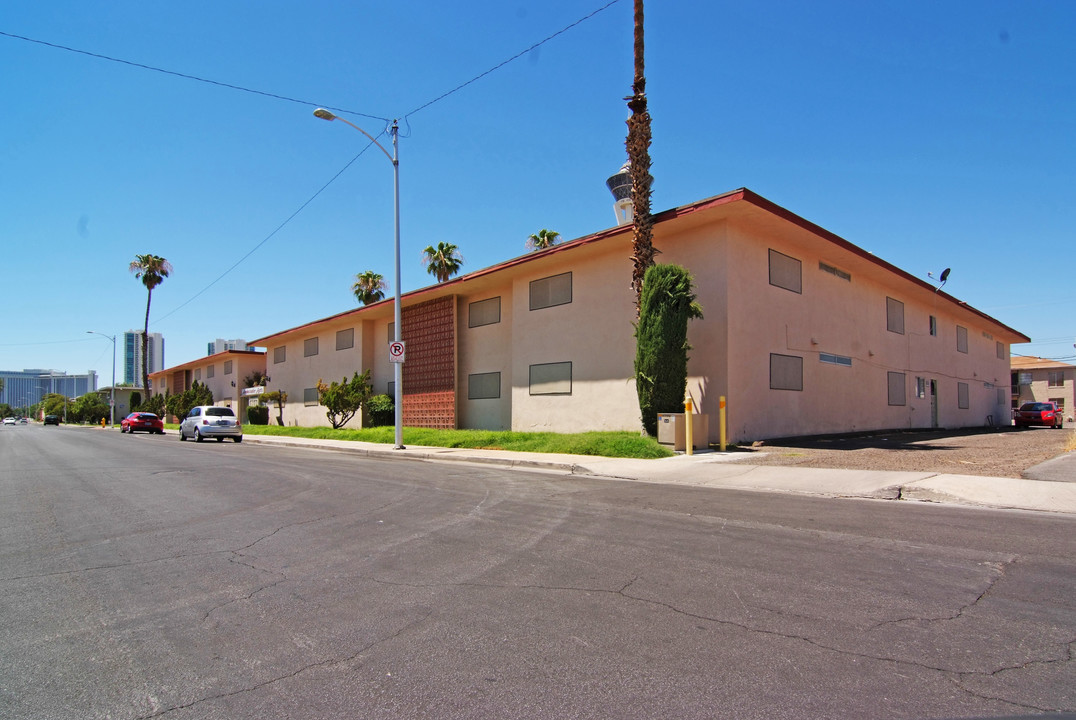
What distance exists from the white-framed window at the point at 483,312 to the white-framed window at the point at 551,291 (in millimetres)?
2988

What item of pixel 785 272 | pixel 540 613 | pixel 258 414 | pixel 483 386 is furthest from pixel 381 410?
pixel 540 613

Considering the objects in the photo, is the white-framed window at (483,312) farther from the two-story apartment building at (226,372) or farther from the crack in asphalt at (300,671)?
the two-story apartment building at (226,372)

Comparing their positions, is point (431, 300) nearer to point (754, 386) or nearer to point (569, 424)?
point (569, 424)

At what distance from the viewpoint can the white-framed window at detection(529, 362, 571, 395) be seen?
21.0 m

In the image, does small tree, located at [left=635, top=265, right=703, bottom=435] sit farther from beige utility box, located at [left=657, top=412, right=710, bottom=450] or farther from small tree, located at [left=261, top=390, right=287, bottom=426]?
small tree, located at [left=261, top=390, right=287, bottom=426]

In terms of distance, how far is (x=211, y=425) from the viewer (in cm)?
2786

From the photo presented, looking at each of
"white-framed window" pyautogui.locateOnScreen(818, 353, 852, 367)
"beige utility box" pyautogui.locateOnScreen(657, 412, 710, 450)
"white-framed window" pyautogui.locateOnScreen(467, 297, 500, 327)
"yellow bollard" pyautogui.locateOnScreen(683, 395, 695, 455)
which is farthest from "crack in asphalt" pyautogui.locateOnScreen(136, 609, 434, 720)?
"white-framed window" pyautogui.locateOnScreen(467, 297, 500, 327)

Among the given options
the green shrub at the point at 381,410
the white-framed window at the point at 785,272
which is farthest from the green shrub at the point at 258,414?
the white-framed window at the point at 785,272

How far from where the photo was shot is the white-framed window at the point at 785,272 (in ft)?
61.8

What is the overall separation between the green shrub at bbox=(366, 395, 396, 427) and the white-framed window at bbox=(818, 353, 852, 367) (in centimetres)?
1866

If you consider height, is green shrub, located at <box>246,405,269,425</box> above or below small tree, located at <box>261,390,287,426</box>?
below

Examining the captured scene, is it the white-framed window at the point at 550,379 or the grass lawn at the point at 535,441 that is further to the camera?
the white-framed window at the point at 550,379

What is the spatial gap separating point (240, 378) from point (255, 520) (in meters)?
45.0

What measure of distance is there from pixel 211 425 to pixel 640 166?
2185cm
